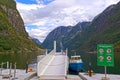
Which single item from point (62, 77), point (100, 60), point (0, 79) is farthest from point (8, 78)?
point (100, 60)

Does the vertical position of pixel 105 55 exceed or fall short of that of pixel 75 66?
it exceeds it

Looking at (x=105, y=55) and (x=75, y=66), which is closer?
(x=105, y=55)

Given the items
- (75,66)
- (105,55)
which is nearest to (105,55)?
(105,55)

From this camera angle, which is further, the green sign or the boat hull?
the boat hull

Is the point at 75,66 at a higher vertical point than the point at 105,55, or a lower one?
lower

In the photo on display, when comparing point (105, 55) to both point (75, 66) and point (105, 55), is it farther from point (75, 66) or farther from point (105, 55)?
point (75, 66)

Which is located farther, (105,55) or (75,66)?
(75,66)

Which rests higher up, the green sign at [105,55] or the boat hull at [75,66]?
the green sign at [105,55]

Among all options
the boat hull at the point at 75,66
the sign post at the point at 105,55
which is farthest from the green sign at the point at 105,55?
the boat hull at the point at 75,66

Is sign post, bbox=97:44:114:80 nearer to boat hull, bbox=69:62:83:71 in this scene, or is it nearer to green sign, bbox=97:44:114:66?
green sign, bbox=97:44:114:66

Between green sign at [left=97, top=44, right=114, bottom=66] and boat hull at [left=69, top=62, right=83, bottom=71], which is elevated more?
green sign at [left=97, top=44, right=114, bottom=66]

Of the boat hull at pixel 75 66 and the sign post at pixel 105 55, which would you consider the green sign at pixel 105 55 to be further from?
the boat hull at pixel 75 66

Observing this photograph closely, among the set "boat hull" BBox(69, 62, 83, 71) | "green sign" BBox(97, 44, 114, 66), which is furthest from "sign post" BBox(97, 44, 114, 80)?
"boat hull" BBox(69, 62, 83, 71)

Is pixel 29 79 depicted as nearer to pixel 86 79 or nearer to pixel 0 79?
pixel 0 79
